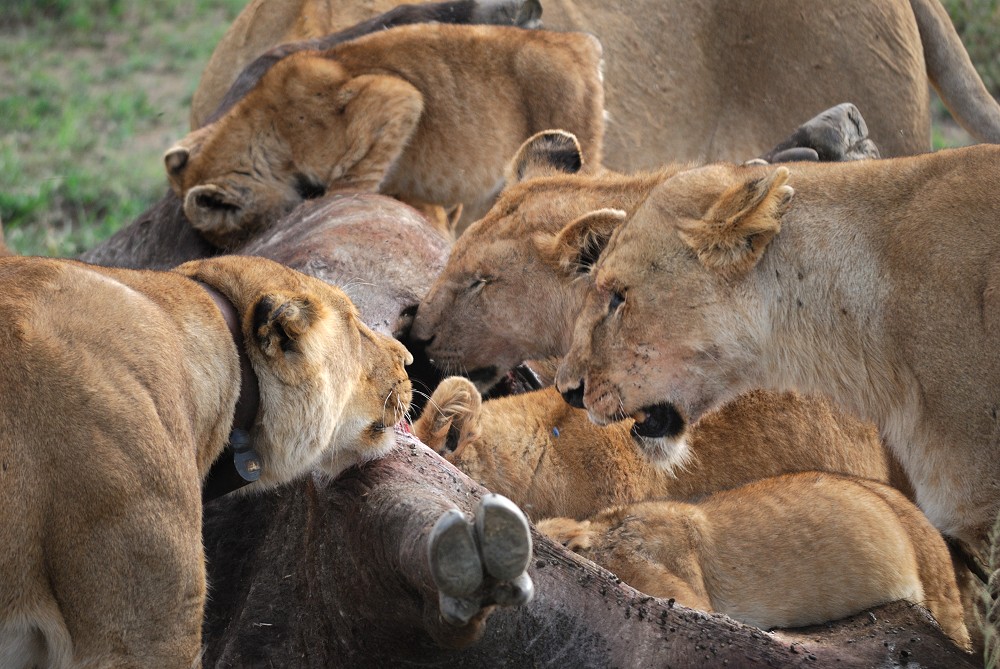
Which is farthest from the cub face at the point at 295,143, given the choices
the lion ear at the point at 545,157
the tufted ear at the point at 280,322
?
the tufted ear at the point at 280,322

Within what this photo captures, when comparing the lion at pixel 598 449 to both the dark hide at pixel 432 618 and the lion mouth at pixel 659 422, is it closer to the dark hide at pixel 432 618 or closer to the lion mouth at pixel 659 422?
the lion mouth at pixel 659 422

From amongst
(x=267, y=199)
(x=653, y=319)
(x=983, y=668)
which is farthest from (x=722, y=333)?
(x=267, y=199)

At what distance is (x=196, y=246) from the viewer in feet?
18.3

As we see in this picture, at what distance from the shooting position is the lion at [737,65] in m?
6.33

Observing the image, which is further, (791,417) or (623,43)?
(623,43)

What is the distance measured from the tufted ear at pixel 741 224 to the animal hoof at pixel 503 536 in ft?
3.73

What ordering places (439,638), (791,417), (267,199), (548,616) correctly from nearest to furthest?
(439,638)
(548,616)
(791,417)
(267,199)

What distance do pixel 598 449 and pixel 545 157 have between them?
4.33 feet

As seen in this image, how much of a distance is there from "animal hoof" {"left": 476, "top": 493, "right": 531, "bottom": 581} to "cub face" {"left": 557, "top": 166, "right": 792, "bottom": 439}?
1058 mm

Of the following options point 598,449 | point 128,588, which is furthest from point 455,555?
point 598,449

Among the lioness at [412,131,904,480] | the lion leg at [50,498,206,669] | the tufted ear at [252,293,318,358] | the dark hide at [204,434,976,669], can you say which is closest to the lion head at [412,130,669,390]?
the lioness at [412,131,904,480]

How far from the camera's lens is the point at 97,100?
10672 mm

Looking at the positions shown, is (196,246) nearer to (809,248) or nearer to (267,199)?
(267,199)

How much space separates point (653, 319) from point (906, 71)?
3761mm
